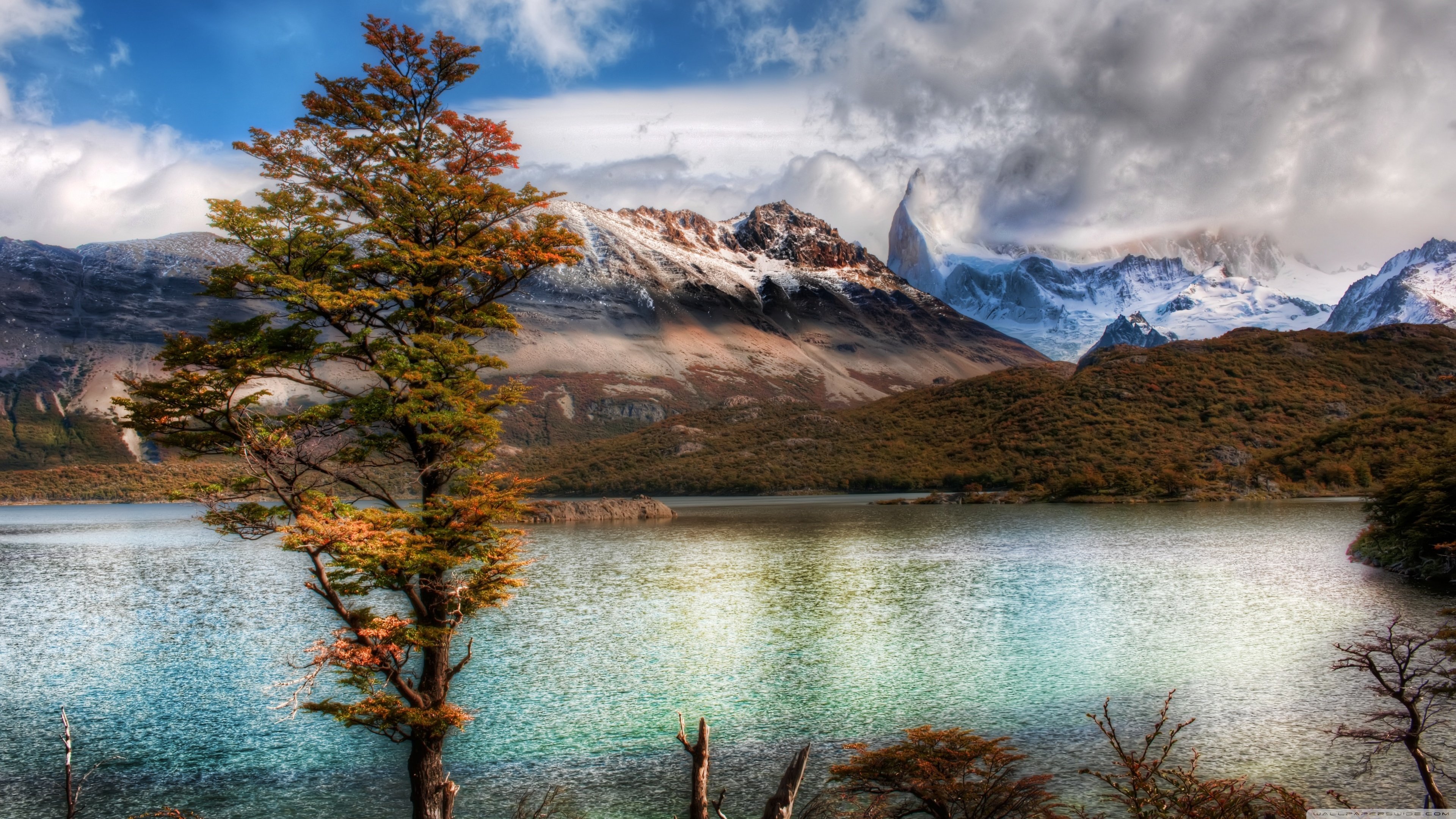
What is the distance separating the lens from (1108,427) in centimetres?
11938

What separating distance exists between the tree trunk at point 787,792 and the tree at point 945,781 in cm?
191

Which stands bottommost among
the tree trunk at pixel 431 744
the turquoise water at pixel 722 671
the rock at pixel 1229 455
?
the turquoise water at pixel 722 671

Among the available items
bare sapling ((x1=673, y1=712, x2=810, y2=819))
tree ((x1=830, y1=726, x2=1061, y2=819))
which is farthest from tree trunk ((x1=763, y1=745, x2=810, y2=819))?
tree ((x1=830, y1=726, x2=1061, y2=819))

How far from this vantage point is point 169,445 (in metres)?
14.8

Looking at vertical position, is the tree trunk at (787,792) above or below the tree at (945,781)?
above

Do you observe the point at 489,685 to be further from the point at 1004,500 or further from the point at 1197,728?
the point at 1004,500

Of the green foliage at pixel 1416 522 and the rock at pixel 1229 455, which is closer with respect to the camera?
the green foliage at pixel 1416 522

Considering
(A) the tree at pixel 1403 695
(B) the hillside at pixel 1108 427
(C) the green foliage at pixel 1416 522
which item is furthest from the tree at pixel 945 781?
(B) the hillside at pixel 1108 427

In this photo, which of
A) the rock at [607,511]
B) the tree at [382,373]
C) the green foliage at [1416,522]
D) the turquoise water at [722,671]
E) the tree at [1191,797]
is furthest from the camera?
the rock at [607,511]

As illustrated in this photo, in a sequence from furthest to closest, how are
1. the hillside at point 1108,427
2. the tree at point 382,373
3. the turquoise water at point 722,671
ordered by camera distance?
the hillside at point 1108,427 → the turquoise water at point 722,671 → the tree at point 382,373

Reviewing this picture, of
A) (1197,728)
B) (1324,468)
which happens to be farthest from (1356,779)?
(1324,468)

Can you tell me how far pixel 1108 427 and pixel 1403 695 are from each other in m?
116

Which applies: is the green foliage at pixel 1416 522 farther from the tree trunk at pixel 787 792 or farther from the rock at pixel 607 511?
the rock at pixel 607 511

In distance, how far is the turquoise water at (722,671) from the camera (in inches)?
672
